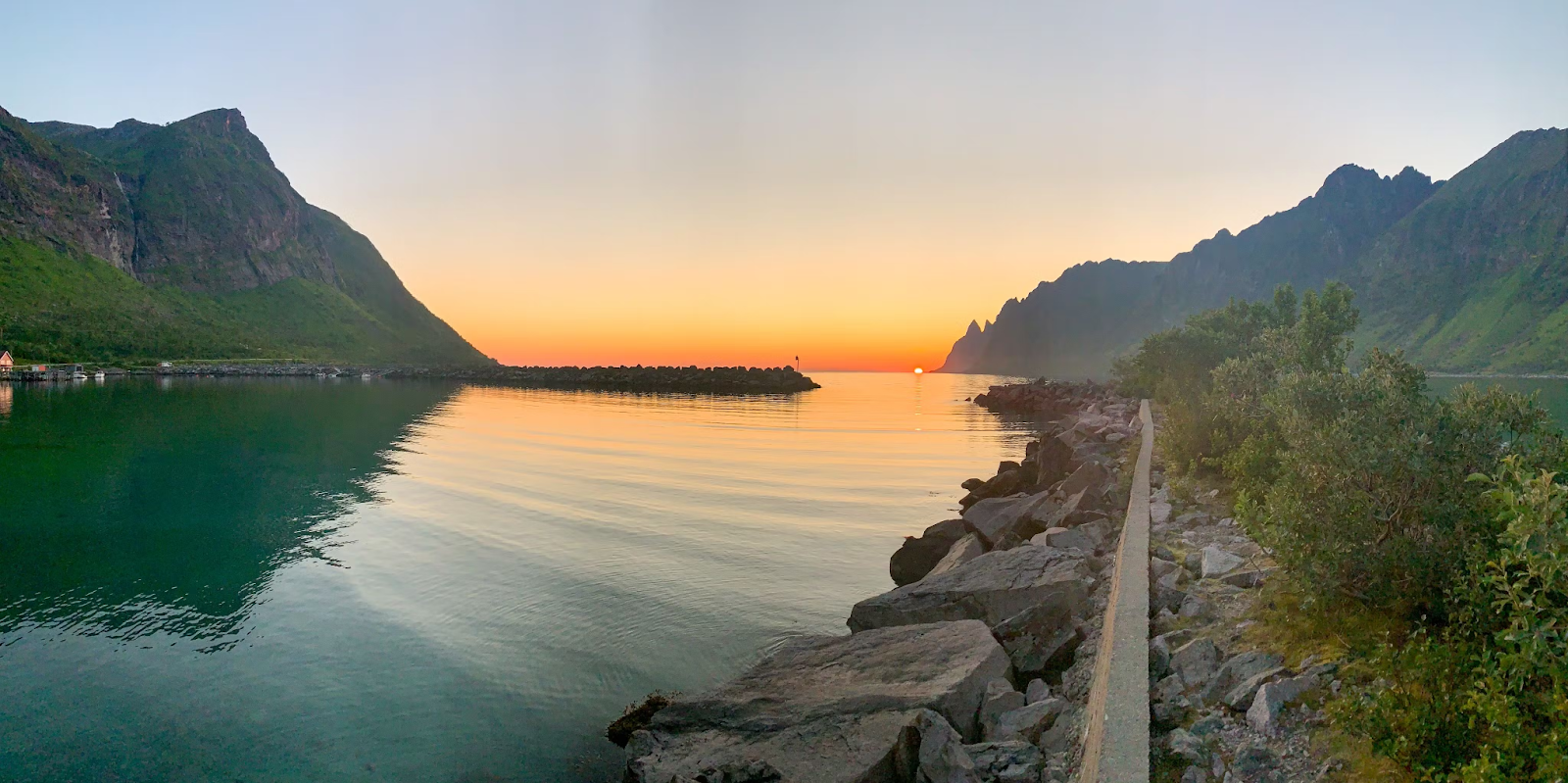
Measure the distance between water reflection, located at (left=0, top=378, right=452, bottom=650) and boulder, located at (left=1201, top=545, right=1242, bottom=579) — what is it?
20078 mm

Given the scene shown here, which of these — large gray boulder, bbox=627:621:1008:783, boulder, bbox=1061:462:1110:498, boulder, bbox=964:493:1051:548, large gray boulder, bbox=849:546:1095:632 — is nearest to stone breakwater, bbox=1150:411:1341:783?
large gray boulder, bbox=849:546:1095:632

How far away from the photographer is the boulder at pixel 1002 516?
71.1 ft

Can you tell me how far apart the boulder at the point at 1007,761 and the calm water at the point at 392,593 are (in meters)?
5.72

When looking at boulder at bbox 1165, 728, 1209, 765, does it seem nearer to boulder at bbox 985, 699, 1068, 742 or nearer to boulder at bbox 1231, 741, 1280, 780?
boulder at bbox 1231, 741, 1280, 780

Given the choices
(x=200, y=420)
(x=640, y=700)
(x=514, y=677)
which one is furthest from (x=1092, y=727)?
(x=200, y=420)

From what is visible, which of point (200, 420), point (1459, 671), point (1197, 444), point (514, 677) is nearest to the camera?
point (1459, 671)

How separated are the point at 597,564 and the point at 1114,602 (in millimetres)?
15341

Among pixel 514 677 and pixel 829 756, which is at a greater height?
pixel 829 756

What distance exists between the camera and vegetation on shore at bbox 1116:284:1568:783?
20.2ft

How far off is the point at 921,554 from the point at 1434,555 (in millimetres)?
13290

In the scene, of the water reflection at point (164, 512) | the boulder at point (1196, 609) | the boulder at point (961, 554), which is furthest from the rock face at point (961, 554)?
the water reflection at point (164, 512)

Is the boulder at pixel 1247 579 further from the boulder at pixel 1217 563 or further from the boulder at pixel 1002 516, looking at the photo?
the boulder at pixel 1002 516

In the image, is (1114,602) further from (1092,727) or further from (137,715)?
(137,715)

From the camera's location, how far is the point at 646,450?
169ft
